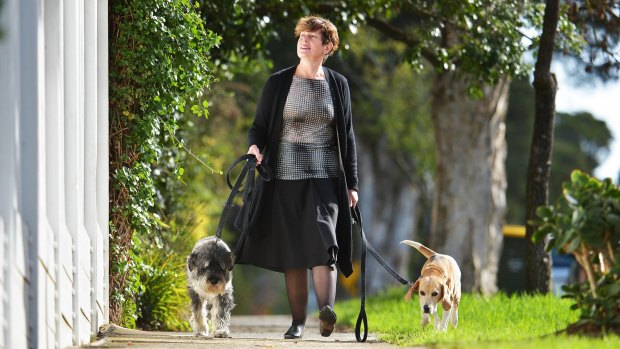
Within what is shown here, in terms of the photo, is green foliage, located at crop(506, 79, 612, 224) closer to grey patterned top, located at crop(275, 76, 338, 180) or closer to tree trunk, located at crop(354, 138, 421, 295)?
tree trunk, located at crop(354, 138, 421, 295)

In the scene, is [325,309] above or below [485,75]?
below

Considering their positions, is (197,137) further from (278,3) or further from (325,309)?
(325,309)

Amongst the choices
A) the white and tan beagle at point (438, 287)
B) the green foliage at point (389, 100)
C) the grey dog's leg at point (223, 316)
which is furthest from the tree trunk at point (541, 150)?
the green foliage at point (389, 100)

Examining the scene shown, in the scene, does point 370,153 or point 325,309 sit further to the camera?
point 370,153

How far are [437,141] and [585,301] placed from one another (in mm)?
13101

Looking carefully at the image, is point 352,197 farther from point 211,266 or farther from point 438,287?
point 211,266

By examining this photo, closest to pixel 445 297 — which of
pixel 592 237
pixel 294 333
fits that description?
pixel 294 333

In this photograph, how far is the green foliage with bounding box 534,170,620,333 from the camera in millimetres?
6754

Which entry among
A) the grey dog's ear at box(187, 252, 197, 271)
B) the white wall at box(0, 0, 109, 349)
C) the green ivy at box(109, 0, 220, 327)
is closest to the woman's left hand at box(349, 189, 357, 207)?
the grey dog's ear at box(187, 252, 197, 271)

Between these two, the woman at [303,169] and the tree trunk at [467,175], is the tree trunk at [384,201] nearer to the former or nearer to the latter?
the tree trunk at [467,175]

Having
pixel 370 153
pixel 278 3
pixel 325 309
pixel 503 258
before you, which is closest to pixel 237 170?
pixel 370 153

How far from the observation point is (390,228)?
33.3m

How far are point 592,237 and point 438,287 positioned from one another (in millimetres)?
2309

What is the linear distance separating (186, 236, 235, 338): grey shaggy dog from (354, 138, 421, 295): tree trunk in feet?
76.3
